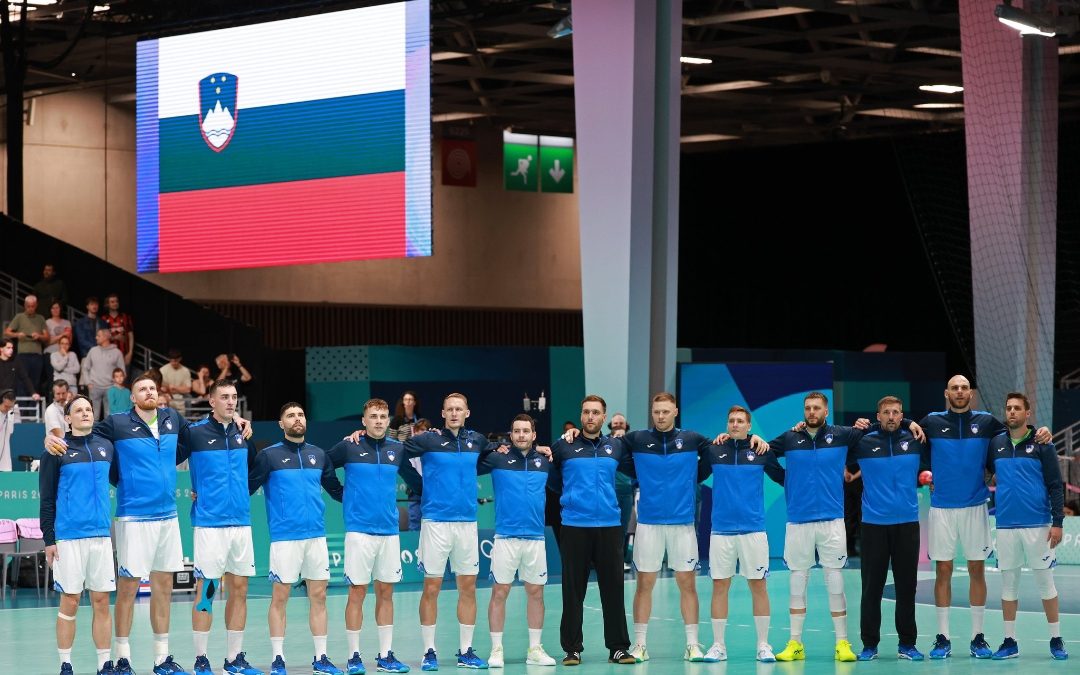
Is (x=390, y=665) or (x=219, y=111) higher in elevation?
(x=219, y=111)

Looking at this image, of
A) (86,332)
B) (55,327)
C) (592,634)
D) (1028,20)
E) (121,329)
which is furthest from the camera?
(121,329)

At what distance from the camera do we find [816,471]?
1276 cm

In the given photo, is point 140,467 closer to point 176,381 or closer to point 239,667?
point 239,667

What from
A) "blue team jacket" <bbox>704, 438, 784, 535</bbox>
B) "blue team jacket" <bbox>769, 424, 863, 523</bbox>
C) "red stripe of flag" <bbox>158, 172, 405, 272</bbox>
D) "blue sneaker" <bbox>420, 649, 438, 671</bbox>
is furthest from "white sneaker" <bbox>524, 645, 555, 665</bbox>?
"red stripe of flag" <bbox>158, 172, 405, 272</bbox>

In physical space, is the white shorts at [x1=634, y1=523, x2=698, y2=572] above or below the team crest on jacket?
below

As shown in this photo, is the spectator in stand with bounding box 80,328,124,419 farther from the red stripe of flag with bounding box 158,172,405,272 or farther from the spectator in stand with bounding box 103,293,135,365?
the red stripe of flag with bounding box 158,172,405,272

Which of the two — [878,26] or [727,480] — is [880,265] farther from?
[727,480]

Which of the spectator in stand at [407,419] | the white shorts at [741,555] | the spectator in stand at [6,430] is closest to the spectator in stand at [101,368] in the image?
the spectator in stand at [6,430]

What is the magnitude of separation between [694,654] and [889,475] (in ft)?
7.14

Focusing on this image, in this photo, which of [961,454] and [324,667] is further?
[961,454]

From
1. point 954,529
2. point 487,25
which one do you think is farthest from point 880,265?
point 954,529

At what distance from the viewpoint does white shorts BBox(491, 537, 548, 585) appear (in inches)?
487

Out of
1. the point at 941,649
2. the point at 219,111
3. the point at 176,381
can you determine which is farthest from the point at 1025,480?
the point at 176,381

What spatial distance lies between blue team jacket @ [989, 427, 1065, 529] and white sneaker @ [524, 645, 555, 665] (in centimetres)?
391
